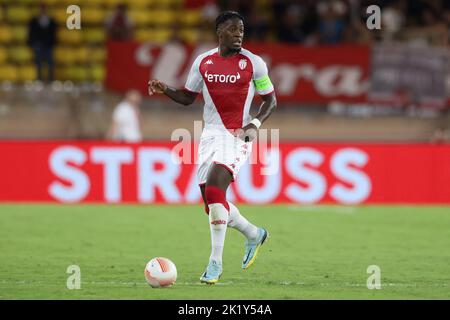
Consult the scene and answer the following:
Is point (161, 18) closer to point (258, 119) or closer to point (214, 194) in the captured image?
point (258, 119)

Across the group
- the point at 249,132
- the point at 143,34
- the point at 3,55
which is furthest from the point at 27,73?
the point at 249,132

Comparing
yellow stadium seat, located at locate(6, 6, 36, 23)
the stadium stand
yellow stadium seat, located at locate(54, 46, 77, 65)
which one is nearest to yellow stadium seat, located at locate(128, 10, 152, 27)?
the stadium stand

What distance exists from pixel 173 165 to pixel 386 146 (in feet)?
12.5

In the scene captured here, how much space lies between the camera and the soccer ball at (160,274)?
10.2 meters

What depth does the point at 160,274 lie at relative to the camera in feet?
33.4

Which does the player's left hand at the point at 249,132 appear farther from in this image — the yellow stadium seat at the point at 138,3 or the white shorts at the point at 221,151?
the yellow stadium seat at the point at 138,3

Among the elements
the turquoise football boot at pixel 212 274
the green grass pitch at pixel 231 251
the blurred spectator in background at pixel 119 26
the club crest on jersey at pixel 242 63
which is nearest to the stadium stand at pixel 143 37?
the blurred spectator in background at pixel 119 26

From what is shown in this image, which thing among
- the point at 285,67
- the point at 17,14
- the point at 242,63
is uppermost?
the point at 17,14

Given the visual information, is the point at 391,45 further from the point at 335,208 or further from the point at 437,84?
the point at 335,208

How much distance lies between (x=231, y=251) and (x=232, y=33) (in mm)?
3749

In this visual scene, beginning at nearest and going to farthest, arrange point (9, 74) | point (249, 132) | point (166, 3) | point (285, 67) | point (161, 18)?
point (249, 132)
point (285, 67)
point (9, 74)
point (161, 18)
point (166, 3)

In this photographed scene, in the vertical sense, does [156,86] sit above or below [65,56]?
below

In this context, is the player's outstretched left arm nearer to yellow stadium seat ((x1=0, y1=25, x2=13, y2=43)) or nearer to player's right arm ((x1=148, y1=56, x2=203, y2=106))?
player's right arm ((x1=148, y1=56, x2=203, y2=106))
